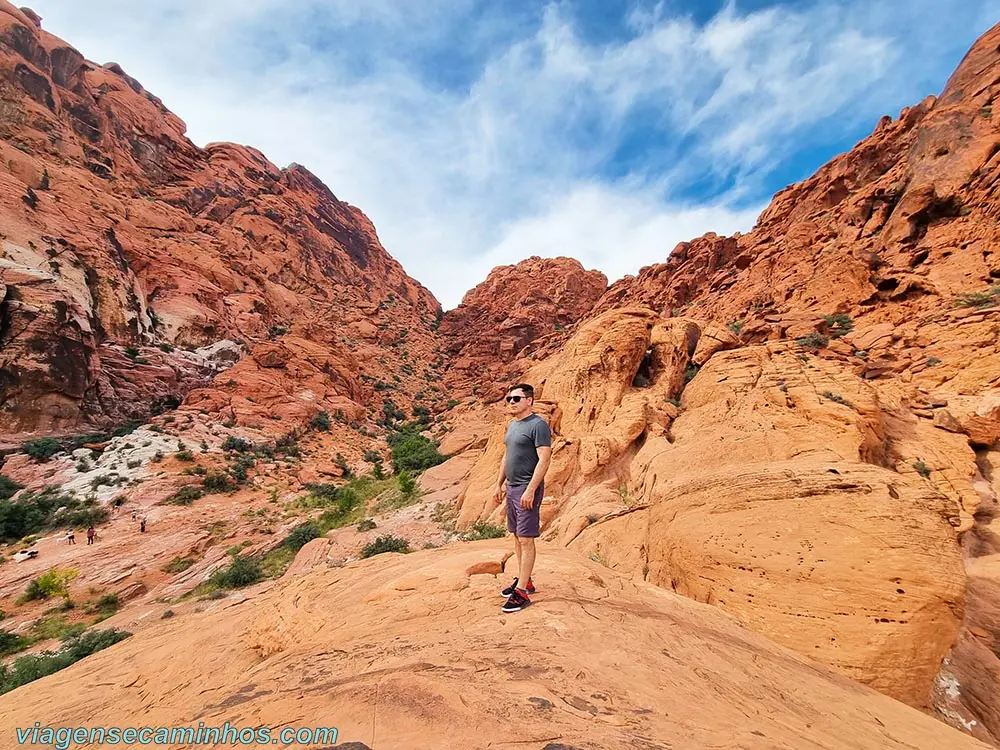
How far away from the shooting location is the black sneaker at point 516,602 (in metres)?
3.34

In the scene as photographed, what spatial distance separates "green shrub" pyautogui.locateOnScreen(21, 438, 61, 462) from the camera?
58.8 feet

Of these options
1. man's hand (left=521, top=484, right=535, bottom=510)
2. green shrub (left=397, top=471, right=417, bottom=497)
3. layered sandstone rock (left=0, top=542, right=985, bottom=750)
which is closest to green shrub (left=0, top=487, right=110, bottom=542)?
green shrub (left=397, top=471, right=417, bottom=497)

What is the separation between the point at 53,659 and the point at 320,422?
2279 centimetres

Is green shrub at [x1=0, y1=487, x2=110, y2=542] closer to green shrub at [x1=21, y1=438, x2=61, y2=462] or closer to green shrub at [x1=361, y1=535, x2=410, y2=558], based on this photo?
green shrub at [x1=21, y1=438, x2=61, y2=462]

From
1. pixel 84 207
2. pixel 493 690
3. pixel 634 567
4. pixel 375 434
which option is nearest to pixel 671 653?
pixel 493 690

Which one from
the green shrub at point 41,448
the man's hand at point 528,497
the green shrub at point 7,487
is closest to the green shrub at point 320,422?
the green shrub at point 41,448

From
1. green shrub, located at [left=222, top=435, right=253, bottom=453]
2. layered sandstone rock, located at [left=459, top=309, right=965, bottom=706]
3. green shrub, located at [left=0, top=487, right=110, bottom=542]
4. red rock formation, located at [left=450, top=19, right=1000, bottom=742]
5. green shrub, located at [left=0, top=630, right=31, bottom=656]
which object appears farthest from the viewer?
green shrub, located at [left=222, top=435, right=253, bottom=453]

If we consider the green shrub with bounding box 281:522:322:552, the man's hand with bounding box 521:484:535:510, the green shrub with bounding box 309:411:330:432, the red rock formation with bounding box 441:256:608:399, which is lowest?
the green shrub with bounding box 281:522:322:552

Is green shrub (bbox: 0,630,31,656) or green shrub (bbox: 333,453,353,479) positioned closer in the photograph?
green shrub (bbox: 0,630,31,656)

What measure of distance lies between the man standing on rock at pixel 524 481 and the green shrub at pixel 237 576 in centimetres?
1123

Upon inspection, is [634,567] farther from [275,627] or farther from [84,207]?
[84,207]

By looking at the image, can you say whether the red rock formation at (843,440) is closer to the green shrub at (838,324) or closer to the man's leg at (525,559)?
the green shrub at (838,324)

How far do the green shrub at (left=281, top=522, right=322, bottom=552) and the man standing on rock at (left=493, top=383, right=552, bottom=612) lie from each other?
13.1 metres

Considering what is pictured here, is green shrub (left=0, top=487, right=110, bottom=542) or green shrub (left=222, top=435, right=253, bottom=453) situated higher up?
green shrub (left=222, top=435, right=253, bottom=453)
